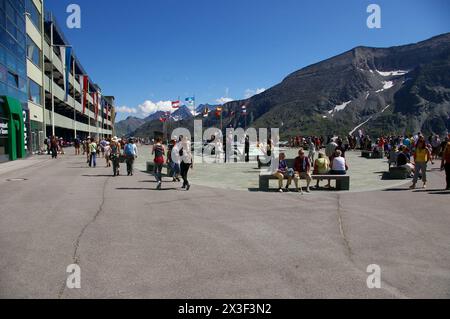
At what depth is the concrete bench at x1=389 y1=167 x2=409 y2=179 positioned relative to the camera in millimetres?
16984

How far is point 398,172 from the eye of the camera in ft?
55.9

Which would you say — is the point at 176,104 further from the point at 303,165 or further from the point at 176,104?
the point at 303,165

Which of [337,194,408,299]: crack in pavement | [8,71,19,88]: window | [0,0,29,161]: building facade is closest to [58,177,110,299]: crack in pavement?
[337,194,408,299]: crack in pavement

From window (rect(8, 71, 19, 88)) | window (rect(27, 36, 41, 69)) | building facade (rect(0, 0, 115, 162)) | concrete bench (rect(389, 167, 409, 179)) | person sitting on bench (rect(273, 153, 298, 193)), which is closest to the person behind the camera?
person sitting on bench (rect(273, 153, 298, 193))

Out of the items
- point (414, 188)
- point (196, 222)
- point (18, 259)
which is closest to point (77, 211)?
point (196, 222)

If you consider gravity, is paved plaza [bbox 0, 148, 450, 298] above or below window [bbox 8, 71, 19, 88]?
below

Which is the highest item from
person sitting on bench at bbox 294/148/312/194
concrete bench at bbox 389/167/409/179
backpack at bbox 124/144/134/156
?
backpack at bbox 124/144/134/156

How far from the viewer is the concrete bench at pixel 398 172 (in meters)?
17.0

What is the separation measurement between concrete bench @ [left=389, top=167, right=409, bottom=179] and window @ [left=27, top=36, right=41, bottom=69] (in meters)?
32.1

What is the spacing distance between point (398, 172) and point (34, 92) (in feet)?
112

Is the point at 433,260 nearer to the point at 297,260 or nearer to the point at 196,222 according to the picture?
the point at 297,260

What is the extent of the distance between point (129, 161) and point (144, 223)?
10.1 meters

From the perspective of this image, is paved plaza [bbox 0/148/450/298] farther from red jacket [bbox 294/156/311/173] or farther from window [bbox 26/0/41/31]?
window [bbox 26/0/41/31]

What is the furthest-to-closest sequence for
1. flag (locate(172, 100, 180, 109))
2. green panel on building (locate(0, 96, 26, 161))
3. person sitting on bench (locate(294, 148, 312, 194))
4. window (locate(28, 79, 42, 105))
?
flag (locate(172, 100, 180, 109)), window (locate(28, 79, 42, 105)), green panel on building (locate(0, 96, 26, 161)), person sitting on bench (locate(294, 148, 312, 194))
